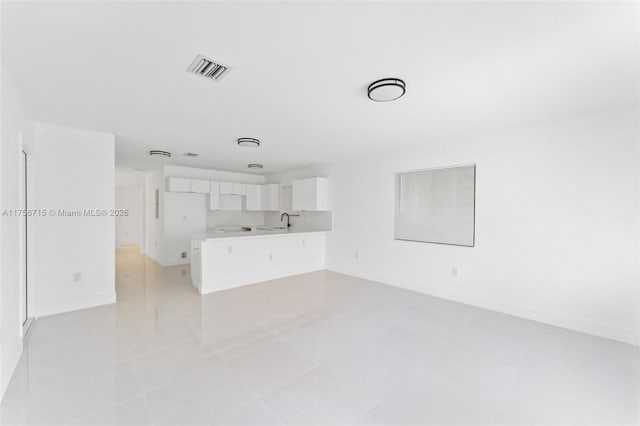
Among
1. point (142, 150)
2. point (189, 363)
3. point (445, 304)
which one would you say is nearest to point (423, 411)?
point (189, 363)

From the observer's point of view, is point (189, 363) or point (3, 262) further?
point (189, 363)

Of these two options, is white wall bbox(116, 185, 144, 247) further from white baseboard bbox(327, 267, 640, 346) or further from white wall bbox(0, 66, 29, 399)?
white baseboard bbox(327, 267, 640, 346)

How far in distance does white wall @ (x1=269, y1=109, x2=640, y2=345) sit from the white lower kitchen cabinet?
6.91 feet

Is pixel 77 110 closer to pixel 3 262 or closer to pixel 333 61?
pixel 3 262

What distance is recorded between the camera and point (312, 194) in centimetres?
568

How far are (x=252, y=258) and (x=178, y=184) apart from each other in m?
2.69

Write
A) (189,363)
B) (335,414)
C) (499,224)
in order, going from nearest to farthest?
(335,414)
(189,363)
(499,224)

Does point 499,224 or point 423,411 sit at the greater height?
point 499,224

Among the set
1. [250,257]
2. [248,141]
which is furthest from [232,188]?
[248,141]

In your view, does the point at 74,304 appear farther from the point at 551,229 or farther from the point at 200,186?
the point at 551,229

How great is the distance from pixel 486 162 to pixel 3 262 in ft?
16.4

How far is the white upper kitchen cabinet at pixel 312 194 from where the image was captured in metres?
5.61

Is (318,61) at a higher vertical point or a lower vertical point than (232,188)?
higher

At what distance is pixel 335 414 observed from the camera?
1.64 m
